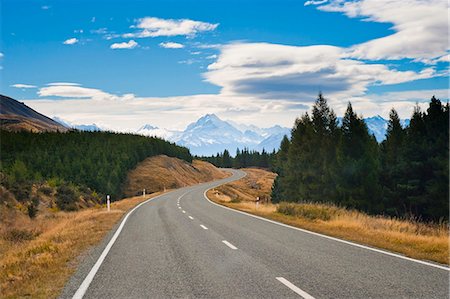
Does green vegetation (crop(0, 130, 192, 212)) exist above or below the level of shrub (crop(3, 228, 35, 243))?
above

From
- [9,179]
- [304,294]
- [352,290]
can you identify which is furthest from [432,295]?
[9,179]

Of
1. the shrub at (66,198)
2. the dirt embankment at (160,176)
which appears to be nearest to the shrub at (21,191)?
the shrub at (66,198)

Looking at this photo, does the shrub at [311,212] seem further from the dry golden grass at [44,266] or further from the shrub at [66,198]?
the shrub at [66,198]

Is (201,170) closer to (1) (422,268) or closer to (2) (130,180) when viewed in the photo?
(2) (130,180)

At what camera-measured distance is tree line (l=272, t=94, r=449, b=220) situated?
36594 millimetres

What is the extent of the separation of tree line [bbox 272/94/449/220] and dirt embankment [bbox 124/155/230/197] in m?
32.2

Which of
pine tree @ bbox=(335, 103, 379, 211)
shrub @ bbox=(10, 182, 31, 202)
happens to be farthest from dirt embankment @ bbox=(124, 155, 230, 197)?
pine tree @ bbox=(335, 103, 379, 211)

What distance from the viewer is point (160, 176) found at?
84500 millimetres

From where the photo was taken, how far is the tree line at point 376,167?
1441 inches

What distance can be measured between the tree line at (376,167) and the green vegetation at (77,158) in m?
28.0

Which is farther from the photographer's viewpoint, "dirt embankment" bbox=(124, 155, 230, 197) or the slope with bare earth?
"dirt embankment" bbox=(124, 155, 230, 197)

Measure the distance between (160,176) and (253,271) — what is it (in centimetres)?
7780

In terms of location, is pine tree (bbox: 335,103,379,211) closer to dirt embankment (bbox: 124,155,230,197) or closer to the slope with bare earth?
the slope with bare earth

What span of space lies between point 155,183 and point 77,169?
15936 mm
